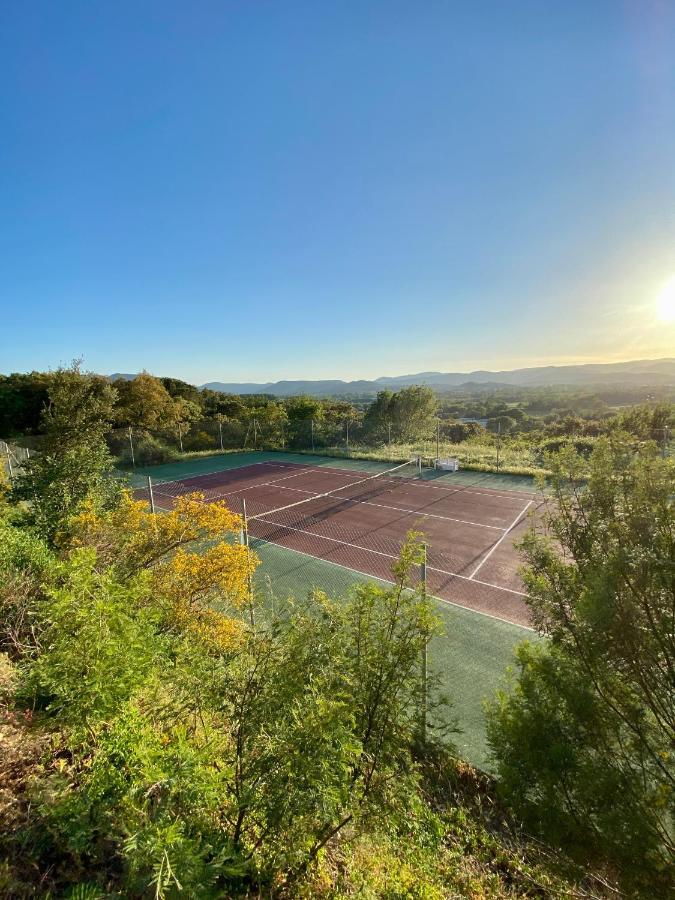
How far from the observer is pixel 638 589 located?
2.33 m

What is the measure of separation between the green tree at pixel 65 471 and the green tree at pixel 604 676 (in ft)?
23.0

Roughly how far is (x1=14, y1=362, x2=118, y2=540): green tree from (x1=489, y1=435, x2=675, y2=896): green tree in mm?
7024

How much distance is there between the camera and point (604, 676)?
2.61 m

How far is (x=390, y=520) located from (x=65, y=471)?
9.40 meters

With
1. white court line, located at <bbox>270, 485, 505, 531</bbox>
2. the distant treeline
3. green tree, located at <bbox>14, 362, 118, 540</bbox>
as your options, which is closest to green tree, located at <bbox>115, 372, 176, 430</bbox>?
the distant treeline

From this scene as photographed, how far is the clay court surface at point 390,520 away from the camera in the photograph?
29.7 feet

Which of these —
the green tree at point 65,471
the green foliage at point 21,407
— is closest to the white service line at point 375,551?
the green tree at point 65,471

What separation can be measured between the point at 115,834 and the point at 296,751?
47.4 inches

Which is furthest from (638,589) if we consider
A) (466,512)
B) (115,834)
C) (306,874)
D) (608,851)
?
(466,512)

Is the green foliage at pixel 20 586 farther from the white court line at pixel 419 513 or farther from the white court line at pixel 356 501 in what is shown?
the white court line at pixel 419 513

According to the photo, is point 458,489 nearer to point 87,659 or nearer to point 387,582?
Answer: point 387,582

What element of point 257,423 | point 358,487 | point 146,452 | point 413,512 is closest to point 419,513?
point 413,512

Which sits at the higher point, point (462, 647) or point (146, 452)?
point (146, 452)

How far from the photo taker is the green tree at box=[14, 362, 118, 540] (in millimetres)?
7125
